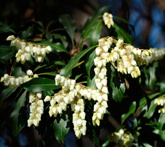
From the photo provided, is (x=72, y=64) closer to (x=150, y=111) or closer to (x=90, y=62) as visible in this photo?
(x=90, y=62)

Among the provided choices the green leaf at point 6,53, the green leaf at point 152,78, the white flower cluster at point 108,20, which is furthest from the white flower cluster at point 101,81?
the green leaf at point 152,78

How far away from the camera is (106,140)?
5.76 feet

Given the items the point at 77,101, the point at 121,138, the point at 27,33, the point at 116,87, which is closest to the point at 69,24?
the point at 27,33

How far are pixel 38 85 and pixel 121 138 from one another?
3.00 ft

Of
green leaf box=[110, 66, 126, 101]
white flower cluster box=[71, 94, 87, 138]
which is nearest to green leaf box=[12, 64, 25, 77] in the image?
white flower cluster box=[71, 94, 87, 138]

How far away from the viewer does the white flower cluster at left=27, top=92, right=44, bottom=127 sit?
103 cm

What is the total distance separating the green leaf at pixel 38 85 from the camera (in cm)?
111

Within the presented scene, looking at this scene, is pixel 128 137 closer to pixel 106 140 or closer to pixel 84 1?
pixel 106 140

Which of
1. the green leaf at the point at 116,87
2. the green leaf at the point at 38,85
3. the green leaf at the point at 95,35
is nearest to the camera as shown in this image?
the green leaf at the point at 38,85

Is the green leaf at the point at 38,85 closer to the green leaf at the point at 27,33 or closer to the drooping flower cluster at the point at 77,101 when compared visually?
the drooping flower cluster at the point at 77,101

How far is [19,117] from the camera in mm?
1225

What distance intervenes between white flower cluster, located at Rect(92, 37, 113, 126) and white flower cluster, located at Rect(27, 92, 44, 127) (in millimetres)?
306

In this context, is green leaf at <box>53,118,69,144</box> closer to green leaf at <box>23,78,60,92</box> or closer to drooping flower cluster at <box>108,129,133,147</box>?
green leaf at <box>23,78,60,92</box>

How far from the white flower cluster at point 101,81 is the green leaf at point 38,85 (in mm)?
312
